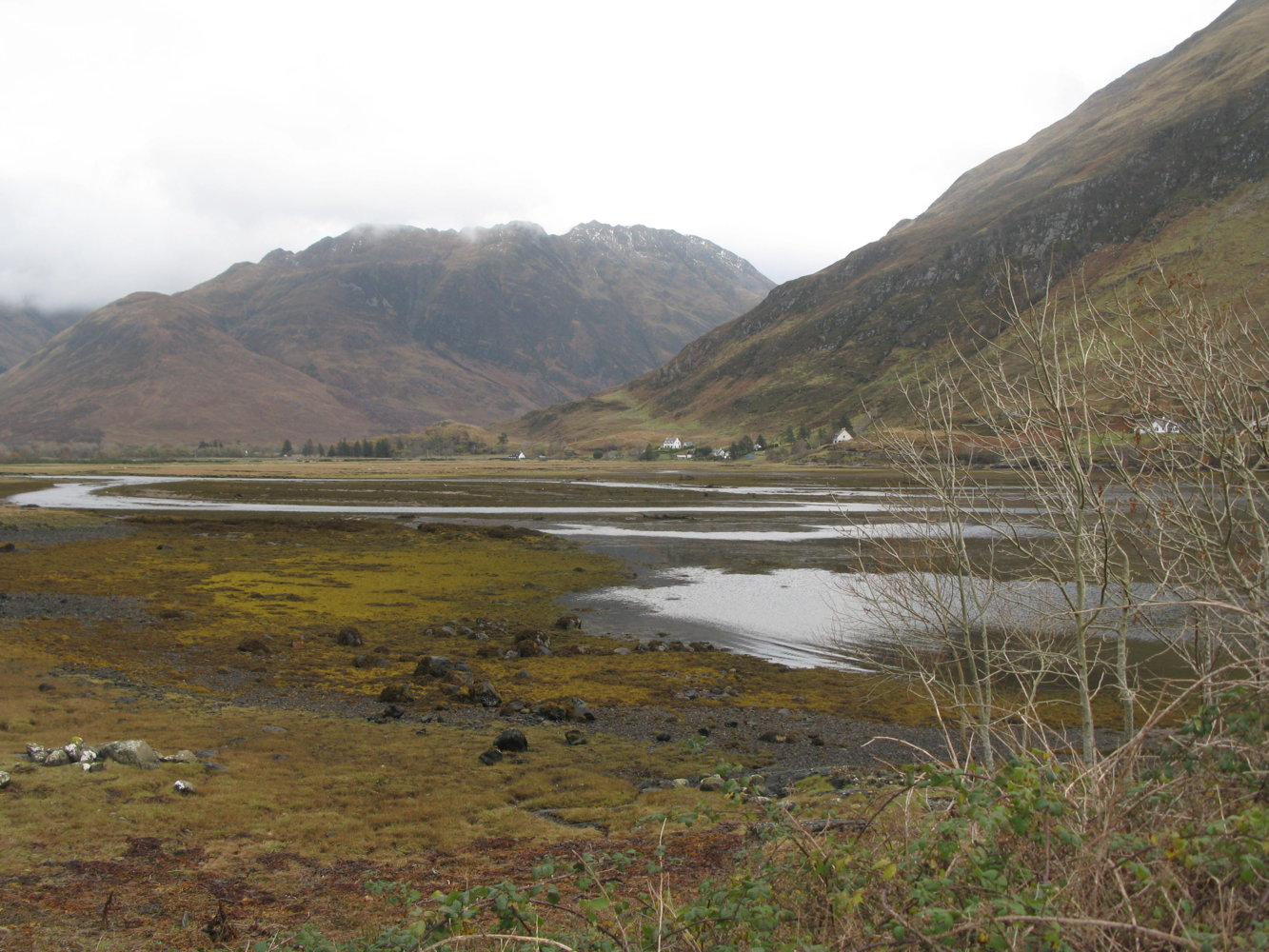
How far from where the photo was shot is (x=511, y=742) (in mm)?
18078

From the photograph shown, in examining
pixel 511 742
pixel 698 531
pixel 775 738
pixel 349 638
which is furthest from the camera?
pixel 698 531

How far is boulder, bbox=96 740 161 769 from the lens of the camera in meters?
14.9

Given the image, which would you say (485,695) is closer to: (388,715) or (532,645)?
(388,715)

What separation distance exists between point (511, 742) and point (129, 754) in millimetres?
7255

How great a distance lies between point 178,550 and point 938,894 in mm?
54725

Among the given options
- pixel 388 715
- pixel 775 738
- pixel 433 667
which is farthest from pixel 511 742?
pixel 433 667

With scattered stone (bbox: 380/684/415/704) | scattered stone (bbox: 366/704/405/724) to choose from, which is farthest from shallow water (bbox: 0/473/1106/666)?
scattered stone (bbox: 366/704/405/724)

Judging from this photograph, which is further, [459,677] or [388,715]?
[459,677]

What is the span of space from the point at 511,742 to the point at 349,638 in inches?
517

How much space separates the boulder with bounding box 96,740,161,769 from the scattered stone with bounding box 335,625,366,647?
13.5m

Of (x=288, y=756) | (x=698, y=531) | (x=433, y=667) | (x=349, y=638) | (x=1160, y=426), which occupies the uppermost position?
(x=1160, y=426)

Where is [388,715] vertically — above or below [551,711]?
above

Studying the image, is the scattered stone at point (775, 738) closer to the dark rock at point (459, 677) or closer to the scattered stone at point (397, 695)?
the dark rock at point (459, 677)

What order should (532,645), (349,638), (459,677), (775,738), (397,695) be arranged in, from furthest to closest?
1. (349,638)
2. (532,645)
3. (459,677)
4. (397,695)
5. (775,738)
